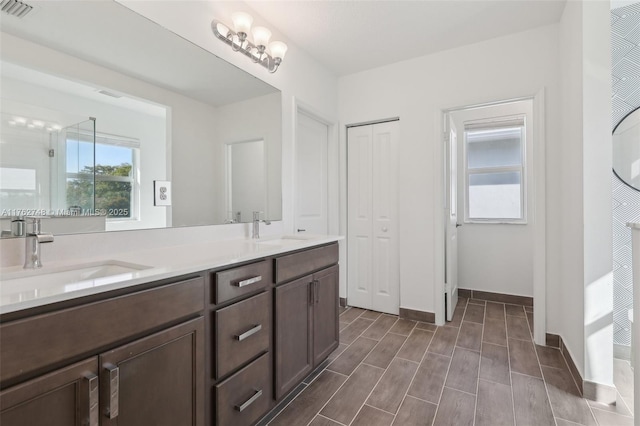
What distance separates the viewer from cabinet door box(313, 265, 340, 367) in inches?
77.2

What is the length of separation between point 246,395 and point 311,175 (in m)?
2.15

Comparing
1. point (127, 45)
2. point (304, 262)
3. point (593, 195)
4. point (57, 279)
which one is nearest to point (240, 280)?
point (304, 262)

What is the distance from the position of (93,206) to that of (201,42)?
118 centimetres

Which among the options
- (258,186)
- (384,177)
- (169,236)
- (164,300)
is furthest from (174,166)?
(384,177)

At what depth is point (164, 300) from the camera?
1.07m

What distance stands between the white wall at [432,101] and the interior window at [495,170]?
105cm

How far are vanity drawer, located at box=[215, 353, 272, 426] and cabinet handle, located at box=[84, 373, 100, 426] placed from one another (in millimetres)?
467

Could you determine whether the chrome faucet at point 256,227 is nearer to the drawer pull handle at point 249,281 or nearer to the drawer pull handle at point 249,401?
the drawer pull handle at point 249,281

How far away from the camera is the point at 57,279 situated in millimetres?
1108

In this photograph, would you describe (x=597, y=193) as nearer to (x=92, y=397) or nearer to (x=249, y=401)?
(x=249, y=401)

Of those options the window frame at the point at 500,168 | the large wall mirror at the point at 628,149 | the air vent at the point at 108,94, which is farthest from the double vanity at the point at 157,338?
the window frame at the point at 500,168

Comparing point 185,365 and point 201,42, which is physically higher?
point 201,42

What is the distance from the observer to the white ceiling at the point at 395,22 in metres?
2.21

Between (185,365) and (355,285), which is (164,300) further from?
(355,285)
